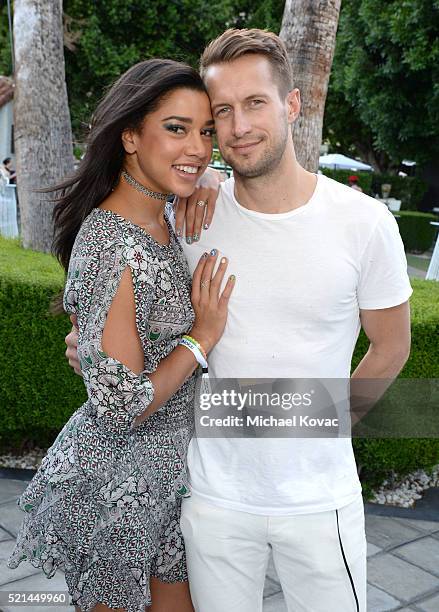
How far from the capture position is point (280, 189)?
2.30 meters

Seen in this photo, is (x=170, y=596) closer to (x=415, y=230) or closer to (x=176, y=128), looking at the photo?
(x=176, y=128)

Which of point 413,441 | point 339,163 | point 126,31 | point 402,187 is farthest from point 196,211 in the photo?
point 339,163

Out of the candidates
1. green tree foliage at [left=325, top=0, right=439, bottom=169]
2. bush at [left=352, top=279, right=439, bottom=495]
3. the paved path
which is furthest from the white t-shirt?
green tree foliage at [left=325, top=0, right=439, bottom=169]

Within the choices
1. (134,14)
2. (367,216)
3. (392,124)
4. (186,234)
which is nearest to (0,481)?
(186,234)

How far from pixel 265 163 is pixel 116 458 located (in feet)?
3.12

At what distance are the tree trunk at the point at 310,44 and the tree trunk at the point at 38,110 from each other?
2.30 meters

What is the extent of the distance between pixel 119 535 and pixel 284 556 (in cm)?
48

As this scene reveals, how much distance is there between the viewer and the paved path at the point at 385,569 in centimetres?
368

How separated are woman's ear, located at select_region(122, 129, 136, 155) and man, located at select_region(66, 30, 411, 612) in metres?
0.25

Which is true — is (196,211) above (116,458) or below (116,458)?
above

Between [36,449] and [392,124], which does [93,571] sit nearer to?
[36,449]

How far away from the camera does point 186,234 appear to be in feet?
7.97

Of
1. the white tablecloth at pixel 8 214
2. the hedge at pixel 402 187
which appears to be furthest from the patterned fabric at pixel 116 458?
the hedge at pixel 402 187

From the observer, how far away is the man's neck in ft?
7.54
